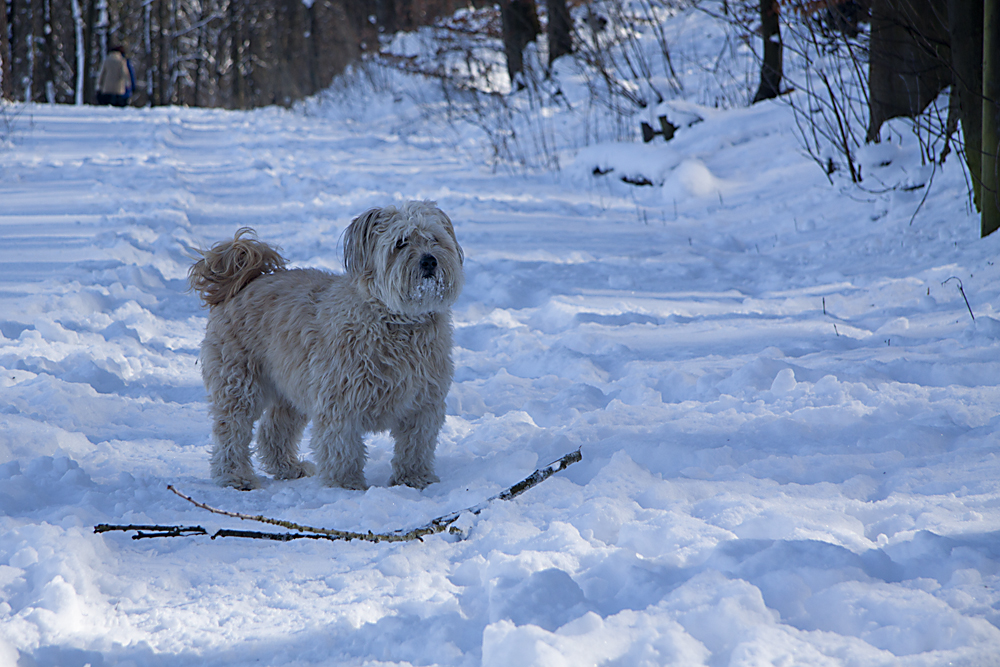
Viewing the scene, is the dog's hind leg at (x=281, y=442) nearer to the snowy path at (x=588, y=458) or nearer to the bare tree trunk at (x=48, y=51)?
the snowy path at (x=588, y=458)

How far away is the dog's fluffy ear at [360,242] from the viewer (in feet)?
12.2

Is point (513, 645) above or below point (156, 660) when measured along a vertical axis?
above

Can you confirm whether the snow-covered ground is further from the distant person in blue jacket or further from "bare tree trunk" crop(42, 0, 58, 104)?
"bare tree trunk" crop(42, 0, 58, 104)

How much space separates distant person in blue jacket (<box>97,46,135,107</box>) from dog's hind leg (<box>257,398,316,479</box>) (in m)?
25.2

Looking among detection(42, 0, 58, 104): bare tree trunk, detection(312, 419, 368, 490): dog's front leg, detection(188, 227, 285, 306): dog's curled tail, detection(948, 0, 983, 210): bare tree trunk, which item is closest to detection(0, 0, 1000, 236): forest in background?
detection(948, 0, 983, 210): bare tree trunk

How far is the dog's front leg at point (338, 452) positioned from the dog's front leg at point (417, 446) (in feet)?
0.66

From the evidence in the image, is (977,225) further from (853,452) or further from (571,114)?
(571,114)

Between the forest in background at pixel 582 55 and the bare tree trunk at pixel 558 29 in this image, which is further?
the bare tree trunk at pixel 558 29

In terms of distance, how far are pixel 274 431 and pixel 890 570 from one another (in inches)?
128

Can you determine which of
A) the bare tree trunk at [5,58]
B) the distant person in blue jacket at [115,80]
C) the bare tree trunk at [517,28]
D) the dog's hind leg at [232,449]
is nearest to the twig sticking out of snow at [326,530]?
the dog's hind leg at [232,449]

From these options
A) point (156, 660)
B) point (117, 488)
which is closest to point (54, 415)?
point (117, 488)

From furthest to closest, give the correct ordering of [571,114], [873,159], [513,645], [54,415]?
1. [571,114]
2. [873,159]
3. [54,415]
4. [513,645]

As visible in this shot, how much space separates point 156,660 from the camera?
212 cm

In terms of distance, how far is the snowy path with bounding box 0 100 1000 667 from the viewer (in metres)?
2.16
